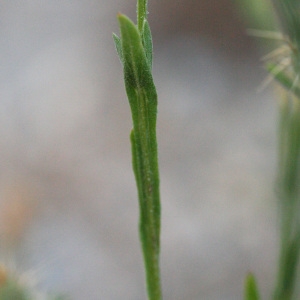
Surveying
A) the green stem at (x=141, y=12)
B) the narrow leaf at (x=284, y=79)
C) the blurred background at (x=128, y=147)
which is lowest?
the blurred background at (x=128, y=147)

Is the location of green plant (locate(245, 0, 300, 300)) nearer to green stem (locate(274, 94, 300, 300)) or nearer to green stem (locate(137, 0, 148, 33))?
green stem (locate(274, 94, 300, 300))

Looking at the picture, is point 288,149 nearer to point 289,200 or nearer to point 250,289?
point 289,200

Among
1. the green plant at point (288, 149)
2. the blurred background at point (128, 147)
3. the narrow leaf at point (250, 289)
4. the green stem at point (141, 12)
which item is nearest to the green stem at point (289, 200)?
the green plant at point (288, 149)

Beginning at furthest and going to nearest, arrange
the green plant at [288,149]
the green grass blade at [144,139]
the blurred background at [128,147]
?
1. the blurred background at [128,147]
2. the green plant at [288,149]
3. the green grass blade at [144,139]

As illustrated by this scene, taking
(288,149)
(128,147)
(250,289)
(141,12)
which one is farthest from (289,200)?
(128,147)

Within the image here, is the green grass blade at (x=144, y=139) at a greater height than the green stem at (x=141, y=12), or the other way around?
the green stem at (x=141, y=12)

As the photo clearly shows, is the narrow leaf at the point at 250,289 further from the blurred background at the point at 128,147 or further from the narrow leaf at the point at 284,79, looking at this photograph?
the blurred background at the point at 128,147

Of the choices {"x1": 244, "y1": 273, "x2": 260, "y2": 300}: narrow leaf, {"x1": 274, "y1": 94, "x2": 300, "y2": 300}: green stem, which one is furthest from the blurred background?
{"x1": 244, "y1": 273, "x2": 260, "y2": 300}: narrow leaf

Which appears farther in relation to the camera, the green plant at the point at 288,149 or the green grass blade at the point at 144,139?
the green plant at the point at 288,149
